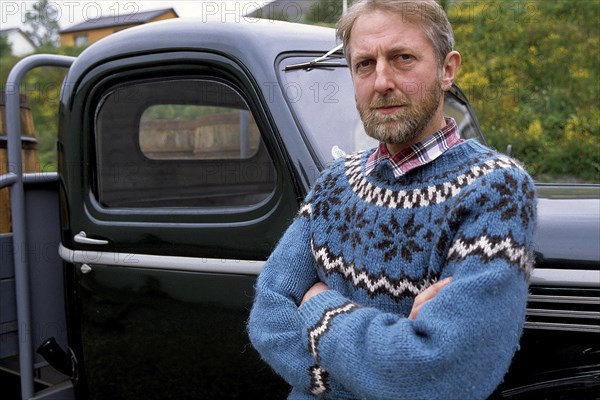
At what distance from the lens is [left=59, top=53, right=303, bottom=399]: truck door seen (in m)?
2.25

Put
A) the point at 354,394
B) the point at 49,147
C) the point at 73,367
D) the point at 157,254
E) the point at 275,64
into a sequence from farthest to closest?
the point at 49,147, the point at 73,367, the point at 157,254, the point at 275,64, the point at 354,394

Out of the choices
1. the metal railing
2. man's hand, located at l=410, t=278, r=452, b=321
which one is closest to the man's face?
man's hand, located at l=410, t=278, r=452, b=321

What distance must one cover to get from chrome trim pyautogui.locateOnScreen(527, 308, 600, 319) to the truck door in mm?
785

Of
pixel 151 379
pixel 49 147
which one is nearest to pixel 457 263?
pixel 151 379

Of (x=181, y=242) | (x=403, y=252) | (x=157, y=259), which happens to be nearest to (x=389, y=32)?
(x=403, y=252)

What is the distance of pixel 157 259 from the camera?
2.42 m

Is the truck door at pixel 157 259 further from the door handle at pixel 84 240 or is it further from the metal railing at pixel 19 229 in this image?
the metal railing at pixel 19 229

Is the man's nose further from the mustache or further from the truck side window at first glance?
the truck side window

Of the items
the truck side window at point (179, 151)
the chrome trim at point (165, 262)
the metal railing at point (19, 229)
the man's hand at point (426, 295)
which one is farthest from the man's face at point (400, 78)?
the metal railing at point (19, 229)

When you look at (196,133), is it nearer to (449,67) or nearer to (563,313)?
(563,313)

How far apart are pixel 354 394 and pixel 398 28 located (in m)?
0.73

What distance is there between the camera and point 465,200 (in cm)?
121

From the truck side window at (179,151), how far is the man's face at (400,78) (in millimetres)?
1459

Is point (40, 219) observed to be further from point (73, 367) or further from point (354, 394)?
point (354, 394)
